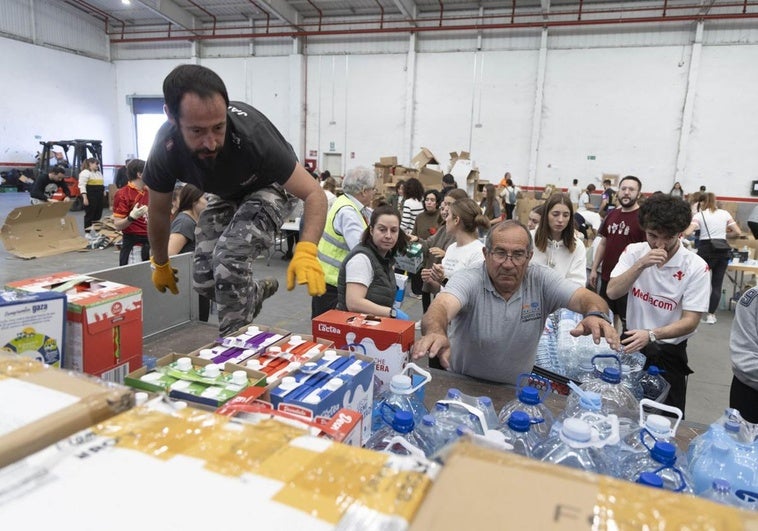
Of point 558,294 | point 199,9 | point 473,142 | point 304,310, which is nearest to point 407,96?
point 473,142

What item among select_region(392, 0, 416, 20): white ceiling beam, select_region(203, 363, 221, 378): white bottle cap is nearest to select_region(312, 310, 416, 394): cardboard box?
select_region(203, 363, 221, 378): white bottle cap

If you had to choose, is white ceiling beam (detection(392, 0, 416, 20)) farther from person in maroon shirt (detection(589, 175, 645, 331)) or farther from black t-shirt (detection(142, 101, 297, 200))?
black t-shirt (detection(142, 101, 297, 200))

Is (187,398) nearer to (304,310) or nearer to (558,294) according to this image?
(558,294)

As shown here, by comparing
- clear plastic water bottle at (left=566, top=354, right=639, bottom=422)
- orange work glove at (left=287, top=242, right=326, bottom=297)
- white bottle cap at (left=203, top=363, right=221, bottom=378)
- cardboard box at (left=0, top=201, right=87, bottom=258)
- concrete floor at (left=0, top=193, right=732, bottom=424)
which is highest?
orange work glove at (left=287, top=242, right=326, bottom=297)

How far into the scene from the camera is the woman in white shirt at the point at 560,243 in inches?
132

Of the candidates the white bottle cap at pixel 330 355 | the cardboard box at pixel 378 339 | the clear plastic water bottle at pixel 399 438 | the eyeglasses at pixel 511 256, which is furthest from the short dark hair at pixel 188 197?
the clear plastic water bottle at pixel 399 438

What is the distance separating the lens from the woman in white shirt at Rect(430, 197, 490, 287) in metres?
3.41

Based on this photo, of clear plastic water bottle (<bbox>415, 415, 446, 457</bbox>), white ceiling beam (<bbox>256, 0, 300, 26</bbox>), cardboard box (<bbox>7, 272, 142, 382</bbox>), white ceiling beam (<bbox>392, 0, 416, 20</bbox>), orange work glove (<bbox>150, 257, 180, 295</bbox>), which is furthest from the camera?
white ceiling beam (<bbox>256, 0, 300, 26</bbox>)

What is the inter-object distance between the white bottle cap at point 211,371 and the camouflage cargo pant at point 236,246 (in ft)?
2.50

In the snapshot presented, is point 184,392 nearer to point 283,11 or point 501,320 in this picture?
point 501,320

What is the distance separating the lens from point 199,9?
47.3ft

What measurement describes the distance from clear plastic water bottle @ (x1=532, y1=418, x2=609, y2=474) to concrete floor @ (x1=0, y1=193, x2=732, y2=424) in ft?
2.04

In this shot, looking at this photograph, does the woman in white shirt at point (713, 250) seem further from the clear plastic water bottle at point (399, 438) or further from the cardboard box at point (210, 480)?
the cardboard box at point (210, 480)

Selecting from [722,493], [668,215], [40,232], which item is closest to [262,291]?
[722,493]
